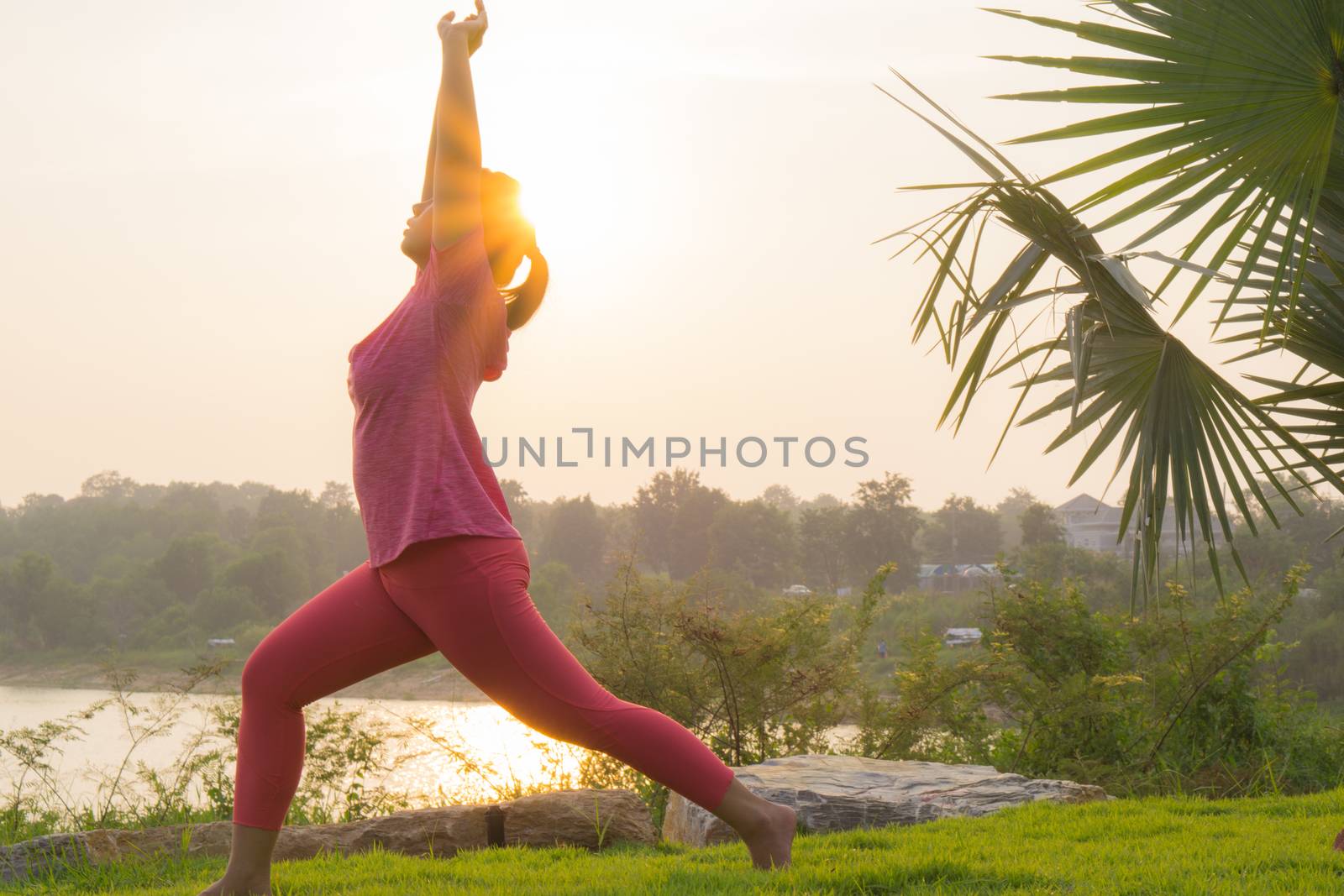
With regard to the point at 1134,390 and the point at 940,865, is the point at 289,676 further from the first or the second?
the point at 1134,390

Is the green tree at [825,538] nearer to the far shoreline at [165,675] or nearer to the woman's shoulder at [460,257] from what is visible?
the far shoreline at [165,675]

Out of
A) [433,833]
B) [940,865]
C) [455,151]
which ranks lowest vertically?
[433,833]

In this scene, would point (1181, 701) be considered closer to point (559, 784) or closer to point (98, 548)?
point (559, 784)

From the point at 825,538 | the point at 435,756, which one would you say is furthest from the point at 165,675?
the point at 435,756

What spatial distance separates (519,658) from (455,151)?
3.74 feet

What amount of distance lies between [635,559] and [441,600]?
467cm

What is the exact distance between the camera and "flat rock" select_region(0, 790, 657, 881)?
151 inches

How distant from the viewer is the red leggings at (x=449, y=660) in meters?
2.44

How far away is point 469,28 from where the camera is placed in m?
2.61

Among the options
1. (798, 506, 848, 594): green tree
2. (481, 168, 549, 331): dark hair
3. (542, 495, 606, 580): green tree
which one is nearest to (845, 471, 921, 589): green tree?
(798, 506, 848, 594): green tree

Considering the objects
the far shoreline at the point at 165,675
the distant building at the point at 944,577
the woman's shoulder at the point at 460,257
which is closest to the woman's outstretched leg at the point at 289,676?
the woman's shoulder at the point at 460,257

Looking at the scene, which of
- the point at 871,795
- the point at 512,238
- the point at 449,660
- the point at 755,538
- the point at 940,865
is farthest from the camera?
the point at 755,538

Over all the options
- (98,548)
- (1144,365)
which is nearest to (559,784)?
(1144,365)

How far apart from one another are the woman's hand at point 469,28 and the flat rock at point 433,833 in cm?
259
